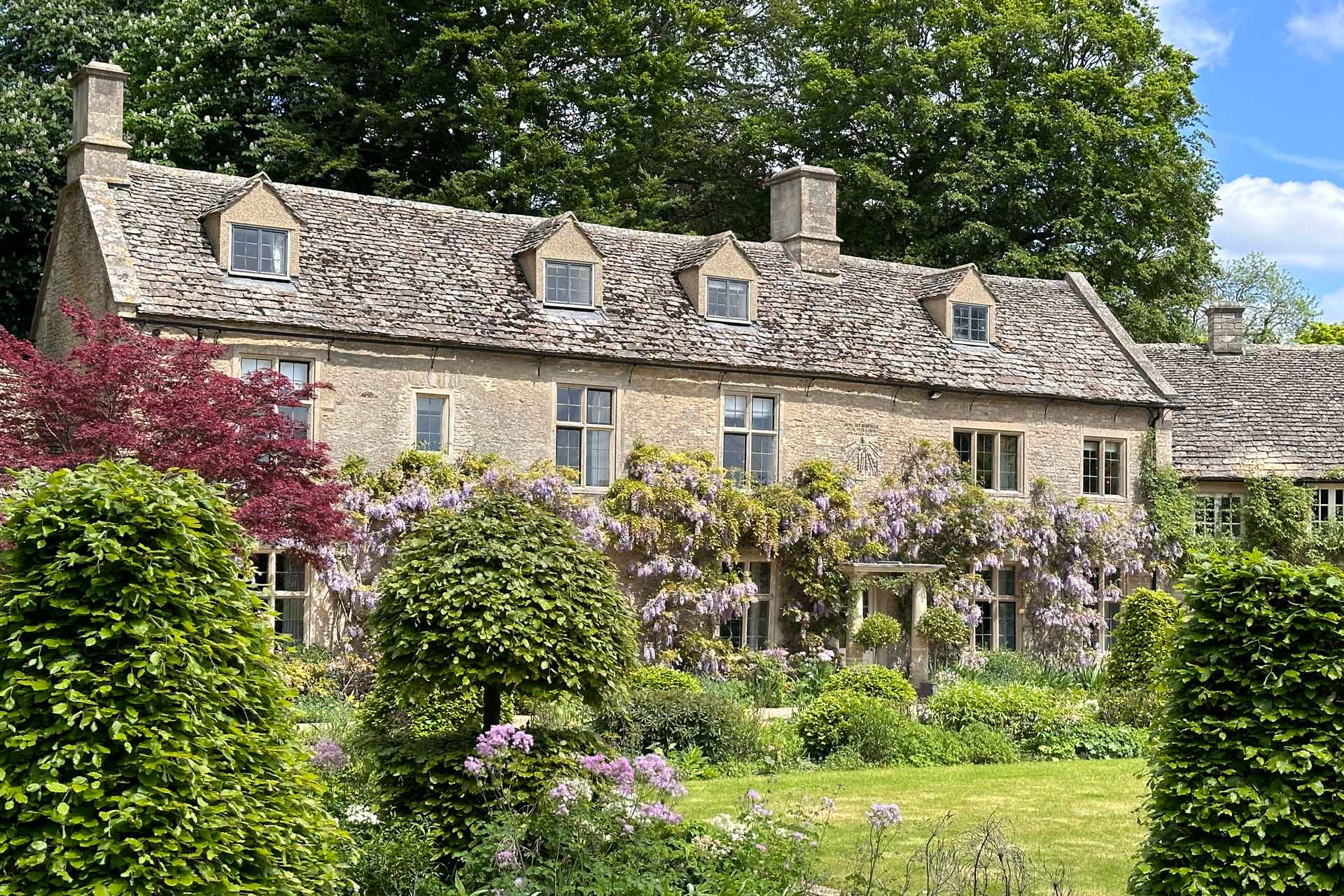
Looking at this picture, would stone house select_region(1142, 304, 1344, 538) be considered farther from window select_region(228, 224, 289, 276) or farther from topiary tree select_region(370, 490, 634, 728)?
topiary tree select_region(370, 490, 634, 728)

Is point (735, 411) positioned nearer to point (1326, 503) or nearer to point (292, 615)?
point (292, 615)

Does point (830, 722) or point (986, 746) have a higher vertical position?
point (830, 722)

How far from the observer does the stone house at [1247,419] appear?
2995 centimetres

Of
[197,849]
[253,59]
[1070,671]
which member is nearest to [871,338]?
[1070,671]

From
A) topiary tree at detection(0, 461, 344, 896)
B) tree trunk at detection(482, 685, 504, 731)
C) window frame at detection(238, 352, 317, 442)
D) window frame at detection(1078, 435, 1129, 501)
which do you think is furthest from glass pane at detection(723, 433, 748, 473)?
topiary tree at detection(0, 461, 344, 896)

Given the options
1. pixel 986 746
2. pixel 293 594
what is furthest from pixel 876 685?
pixel 293 594

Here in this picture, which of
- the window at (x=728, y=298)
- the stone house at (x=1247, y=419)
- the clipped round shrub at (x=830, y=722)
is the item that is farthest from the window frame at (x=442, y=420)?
the stone house at (x=1247, y=419)

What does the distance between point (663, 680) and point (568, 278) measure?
340 inches

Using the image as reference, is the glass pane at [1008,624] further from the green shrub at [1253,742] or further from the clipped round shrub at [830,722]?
the green shrub at [1253,742]

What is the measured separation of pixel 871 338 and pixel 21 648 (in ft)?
72.0

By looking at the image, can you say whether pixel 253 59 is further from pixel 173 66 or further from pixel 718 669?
pixel 718 669

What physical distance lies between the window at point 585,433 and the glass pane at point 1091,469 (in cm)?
999

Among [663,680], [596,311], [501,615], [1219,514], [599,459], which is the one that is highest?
[596,311]

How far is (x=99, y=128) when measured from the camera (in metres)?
22.5
